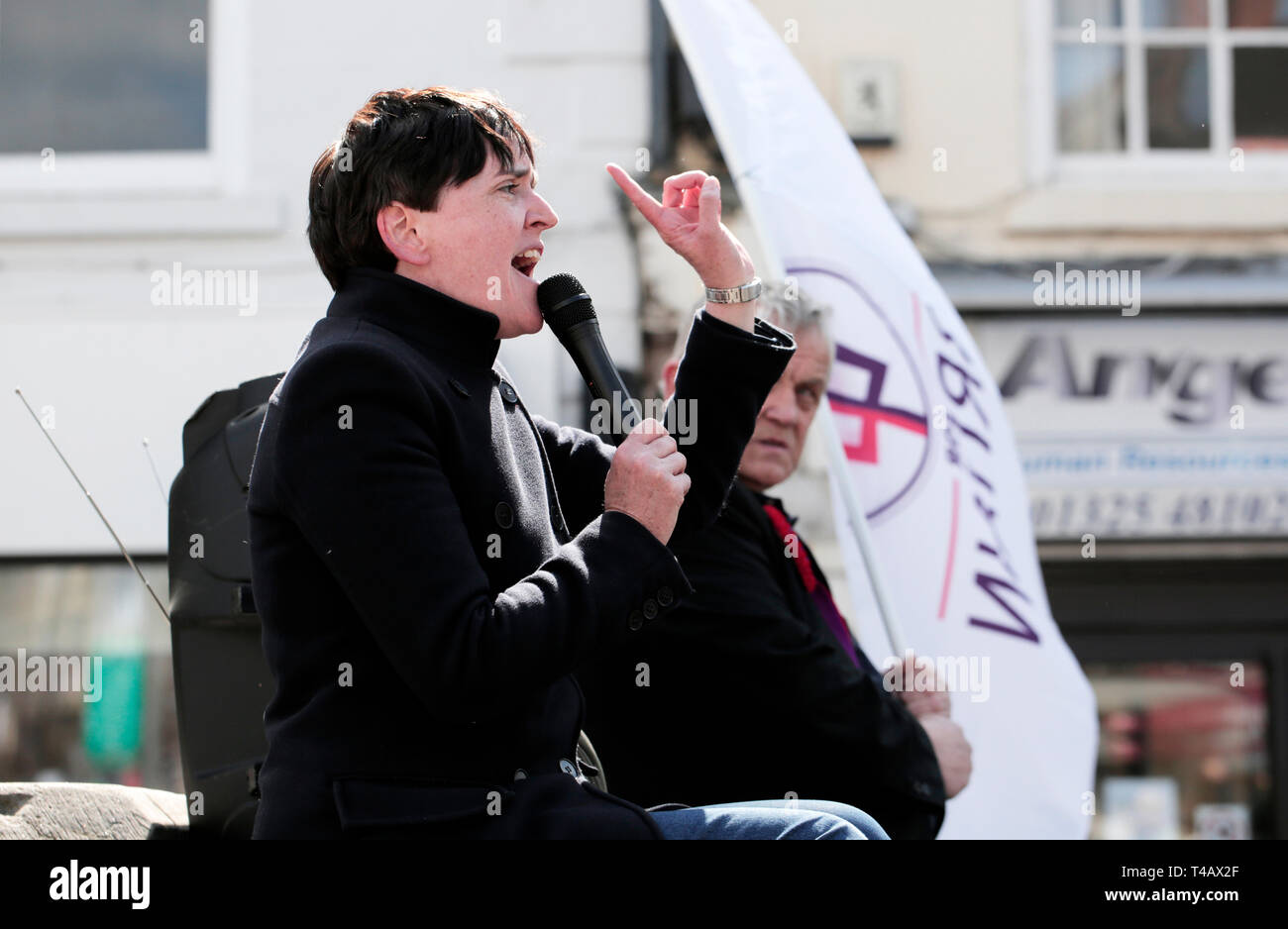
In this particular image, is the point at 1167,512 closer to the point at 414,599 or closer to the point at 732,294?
the point at 732,294

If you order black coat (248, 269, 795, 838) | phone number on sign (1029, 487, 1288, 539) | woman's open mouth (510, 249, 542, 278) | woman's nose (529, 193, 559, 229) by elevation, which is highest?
woman's nose (529, 193, 559, 229)

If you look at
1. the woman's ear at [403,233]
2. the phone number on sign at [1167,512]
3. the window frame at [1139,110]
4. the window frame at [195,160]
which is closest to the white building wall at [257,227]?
the window frame at [195,160]

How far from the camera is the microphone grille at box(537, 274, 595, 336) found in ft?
6.72

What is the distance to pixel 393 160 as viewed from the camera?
192 centimetres

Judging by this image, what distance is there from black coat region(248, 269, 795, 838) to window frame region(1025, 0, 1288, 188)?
521 cm

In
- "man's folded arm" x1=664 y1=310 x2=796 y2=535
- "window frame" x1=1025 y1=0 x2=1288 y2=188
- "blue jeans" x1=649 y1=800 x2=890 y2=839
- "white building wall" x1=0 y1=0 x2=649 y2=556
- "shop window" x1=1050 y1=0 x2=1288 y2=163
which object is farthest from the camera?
"shop window" x1=1050 y1=0 x2=1288 y2=163

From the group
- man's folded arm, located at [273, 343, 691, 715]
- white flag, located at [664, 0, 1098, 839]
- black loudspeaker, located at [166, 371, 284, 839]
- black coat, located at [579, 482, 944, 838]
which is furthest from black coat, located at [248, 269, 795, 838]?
white flag, located at [664, 0, 1098, 839]

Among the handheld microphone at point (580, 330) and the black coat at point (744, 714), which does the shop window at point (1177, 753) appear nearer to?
the black coat at point (744, 714)

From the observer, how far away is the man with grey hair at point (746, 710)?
2.61 m

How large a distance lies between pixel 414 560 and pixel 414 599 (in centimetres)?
4

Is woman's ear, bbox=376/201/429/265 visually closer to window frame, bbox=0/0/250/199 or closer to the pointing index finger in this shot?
the pointing index finger

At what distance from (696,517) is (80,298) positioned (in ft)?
15.7

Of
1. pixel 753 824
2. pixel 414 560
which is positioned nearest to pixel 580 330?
pixel 414 560

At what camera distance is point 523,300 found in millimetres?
2002
